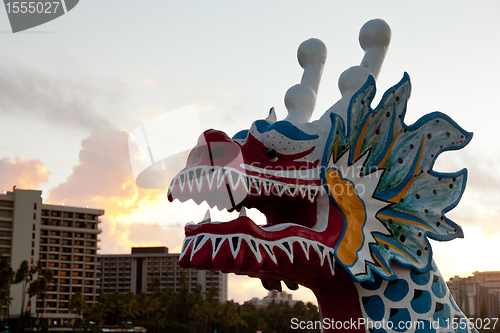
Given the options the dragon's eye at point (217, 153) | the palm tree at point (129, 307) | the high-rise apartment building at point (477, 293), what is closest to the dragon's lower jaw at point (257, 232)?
the dragon's eye at point (217, 153)

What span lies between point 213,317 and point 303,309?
1308 cm

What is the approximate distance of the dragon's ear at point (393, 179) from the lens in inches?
169

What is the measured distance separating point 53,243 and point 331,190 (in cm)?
7610

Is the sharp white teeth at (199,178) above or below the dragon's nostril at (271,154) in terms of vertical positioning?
below

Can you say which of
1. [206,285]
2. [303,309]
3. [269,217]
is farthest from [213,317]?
[269,217]

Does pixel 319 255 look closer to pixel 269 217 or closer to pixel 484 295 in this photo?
pixel 269 217

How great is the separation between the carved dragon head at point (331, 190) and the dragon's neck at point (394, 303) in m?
0.13

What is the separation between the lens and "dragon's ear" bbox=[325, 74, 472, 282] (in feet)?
14.1

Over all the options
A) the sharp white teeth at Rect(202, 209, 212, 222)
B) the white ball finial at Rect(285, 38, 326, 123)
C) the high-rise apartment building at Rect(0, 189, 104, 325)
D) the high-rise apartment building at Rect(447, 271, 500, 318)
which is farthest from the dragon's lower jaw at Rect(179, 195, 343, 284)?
the high-rise apartment building at Rect(447, 271, 500, 318)

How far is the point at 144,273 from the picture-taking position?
363 feet

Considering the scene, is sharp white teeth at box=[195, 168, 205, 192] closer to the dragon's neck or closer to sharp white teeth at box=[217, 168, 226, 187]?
sharp white teeth at box=[217, 168, 226, 187]

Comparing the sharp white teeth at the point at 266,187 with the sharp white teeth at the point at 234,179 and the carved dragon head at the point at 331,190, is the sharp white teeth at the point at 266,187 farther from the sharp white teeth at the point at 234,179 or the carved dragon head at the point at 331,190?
the sharp white teeth at the point at 234,179

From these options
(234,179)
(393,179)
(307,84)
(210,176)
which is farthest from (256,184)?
(307,84)

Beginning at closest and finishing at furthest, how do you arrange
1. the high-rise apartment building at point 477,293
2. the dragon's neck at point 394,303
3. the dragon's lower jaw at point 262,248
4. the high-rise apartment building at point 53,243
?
1. the dragon's lower jaw at point 262,248
2. the dragon's neck at point 394,303
3. the high-rise apartment building at point 53,243
4. the high-rise apartment building at point 477,293
